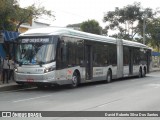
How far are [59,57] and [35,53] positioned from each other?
1.19 meters

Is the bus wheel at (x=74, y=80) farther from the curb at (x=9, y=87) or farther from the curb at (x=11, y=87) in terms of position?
the curb at (x=9, y=87)

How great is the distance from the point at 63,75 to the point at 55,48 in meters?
1.50

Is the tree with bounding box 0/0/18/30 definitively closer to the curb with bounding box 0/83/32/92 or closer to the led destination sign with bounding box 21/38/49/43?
the led destination sign with bounding box 21/38/49/43

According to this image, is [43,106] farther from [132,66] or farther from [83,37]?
[132,66]

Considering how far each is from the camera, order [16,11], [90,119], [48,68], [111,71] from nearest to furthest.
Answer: [90,119] < [48,68] < [16,11] < [111,71]

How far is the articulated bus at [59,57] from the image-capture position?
17.1 meters

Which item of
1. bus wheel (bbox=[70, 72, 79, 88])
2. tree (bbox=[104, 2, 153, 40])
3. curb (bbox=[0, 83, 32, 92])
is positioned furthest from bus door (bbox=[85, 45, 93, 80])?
tree (bbox=[104, 2, 153, 40])

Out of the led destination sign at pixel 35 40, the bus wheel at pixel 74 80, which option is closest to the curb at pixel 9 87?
Answer: the led destination sign at pixel 35 40

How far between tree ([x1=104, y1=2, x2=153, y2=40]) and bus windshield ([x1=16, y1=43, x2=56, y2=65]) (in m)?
→ 35.4

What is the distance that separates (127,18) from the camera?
2056 inches

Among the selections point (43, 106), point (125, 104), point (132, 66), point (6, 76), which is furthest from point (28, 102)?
point (132, 66)

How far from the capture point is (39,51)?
17.3 metres

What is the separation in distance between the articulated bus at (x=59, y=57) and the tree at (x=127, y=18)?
2857cm

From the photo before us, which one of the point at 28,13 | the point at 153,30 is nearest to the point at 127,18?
the point at 153,30
